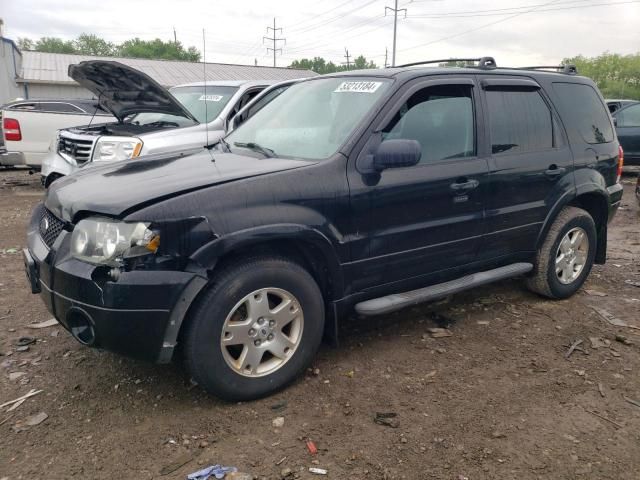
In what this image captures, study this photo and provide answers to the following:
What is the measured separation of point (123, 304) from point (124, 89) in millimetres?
4752

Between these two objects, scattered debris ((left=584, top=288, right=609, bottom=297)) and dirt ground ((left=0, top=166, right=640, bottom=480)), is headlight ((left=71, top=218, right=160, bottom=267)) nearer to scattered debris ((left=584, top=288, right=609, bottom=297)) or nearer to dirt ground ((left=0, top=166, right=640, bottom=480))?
dirt ground ((left=0, top=166, right=640, bottom=480))

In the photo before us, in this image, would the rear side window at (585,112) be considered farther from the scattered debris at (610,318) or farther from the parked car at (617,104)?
the parked car at (617,104)

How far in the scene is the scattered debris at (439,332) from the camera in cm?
380

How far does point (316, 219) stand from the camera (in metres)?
2.91

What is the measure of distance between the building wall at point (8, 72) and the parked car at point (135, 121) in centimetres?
2177

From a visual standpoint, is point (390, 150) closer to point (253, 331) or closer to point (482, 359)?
point (253, 331)

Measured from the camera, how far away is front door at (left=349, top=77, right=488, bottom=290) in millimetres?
3139

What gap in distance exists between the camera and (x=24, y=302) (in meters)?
4.28

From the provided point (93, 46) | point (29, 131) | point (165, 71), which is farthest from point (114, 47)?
point (29, 131)

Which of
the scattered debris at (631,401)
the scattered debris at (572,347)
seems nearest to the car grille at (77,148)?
the scattered debris at (572,347)

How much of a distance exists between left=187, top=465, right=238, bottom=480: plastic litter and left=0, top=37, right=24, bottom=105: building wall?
2739cm

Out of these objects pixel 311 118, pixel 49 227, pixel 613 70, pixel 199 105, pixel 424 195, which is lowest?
pixel 49 227

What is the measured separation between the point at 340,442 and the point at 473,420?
750 millimetres

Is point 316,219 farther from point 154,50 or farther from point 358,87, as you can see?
point 154,50
